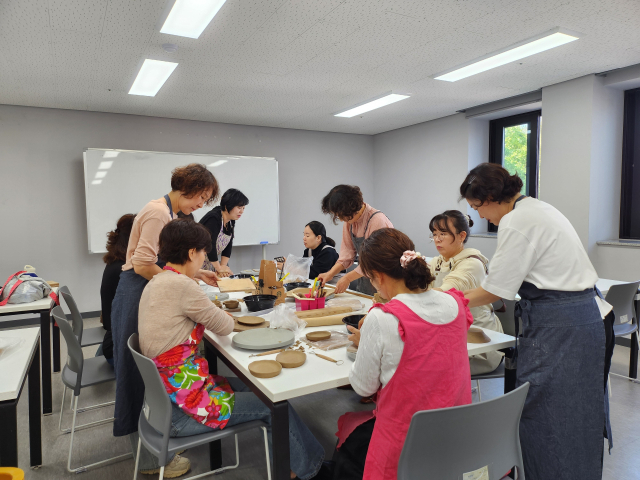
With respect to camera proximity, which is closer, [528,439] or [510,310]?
[528,439]

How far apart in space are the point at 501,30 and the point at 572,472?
8.74ft

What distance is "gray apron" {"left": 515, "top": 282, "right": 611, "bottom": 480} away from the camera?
1490 mm

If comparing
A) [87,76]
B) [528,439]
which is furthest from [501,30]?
[87,76]

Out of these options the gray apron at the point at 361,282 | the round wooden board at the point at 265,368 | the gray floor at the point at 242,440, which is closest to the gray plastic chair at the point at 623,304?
the gray floor at the point at 242,440

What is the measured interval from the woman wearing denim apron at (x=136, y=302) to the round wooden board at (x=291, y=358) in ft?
2.94

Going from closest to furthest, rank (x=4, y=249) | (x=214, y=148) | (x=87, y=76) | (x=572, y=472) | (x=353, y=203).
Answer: (x=572, y=472) < (x=353, y=203) < (x=87, y=76) < (x=4, y=249) < (x=214, y=148)

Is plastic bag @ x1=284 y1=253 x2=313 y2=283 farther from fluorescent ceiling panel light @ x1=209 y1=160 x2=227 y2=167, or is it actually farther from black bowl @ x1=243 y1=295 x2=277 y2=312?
fluorescent ceiling panel light @ x1=209 y1=160 x2=227 y2=167

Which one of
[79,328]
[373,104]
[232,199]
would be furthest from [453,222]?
[373,104]

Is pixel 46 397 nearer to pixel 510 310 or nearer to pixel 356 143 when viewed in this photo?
pixel 510 310

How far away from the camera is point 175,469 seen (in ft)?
6.74

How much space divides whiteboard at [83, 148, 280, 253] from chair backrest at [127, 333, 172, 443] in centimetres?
380

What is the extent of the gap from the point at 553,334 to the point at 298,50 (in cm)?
262

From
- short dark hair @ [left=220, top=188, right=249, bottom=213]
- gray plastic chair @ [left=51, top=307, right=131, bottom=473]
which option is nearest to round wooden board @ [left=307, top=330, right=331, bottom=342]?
gray plastic chair @ [left=51, top=307, right=131, bottom=473]

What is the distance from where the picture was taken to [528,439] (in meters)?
1.58
